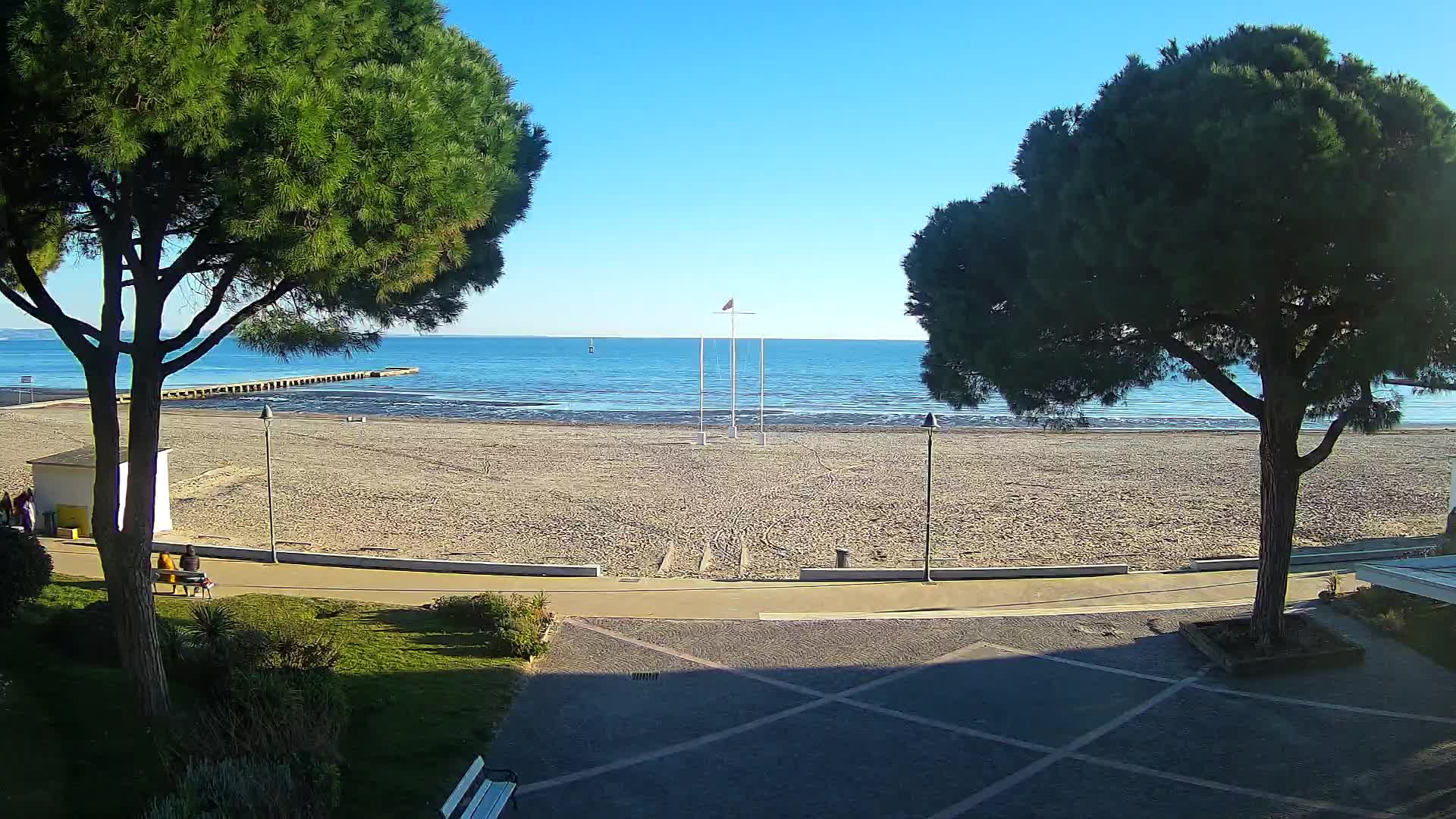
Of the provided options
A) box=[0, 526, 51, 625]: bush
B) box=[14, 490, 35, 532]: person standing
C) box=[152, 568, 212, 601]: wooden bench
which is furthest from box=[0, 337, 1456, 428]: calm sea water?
box=[14, 490, 35, 532]: person standing

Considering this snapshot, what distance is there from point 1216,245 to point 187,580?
1407 centimetres

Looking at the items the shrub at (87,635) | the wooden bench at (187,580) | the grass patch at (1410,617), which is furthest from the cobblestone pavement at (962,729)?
the wooden bench at (187,580)

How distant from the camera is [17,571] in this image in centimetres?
875

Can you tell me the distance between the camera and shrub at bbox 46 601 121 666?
8.48 metres

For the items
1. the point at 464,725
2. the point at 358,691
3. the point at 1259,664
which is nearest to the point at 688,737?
the point at 464,725

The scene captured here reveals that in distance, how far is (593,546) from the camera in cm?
1995

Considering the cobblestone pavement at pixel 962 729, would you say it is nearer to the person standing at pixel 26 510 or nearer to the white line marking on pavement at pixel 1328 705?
the white line marking on pavement at pixel 1328 705

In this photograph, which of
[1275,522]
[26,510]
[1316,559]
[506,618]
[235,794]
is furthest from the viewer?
[26,510]

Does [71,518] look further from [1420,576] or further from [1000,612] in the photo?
[1420,576]

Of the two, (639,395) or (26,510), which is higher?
(639,395)

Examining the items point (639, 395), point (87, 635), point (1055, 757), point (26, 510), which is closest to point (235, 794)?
point (87, 635)

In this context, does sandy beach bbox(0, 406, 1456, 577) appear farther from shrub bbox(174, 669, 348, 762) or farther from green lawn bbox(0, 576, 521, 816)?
shrub bbox(174, 669, 348, 762)

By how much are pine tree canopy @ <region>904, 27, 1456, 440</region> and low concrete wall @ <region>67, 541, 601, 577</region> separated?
24.6ft

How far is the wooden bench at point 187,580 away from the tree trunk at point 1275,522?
14.0 meters
